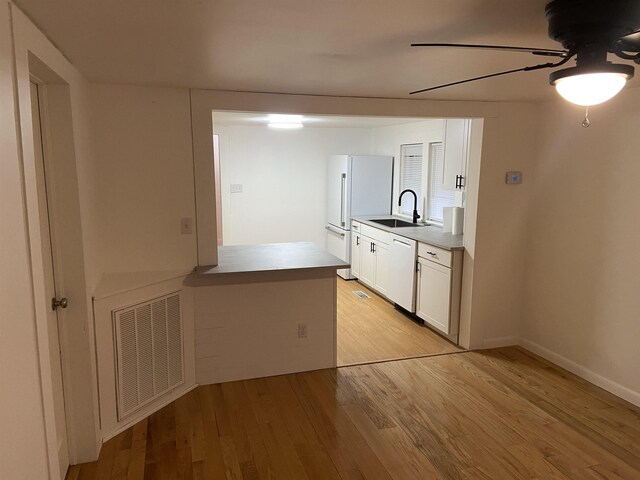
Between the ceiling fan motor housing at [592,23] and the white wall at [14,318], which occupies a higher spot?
the ceiling fan motor housing at [592,23]

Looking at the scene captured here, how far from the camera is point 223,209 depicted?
6.59 meters

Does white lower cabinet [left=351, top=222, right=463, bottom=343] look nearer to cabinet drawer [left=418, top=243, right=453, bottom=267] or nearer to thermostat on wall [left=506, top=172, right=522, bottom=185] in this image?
cabinet drawer [left=418, top=243, right=453, bottom=267]

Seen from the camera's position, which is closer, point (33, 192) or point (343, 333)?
point (33, 192)

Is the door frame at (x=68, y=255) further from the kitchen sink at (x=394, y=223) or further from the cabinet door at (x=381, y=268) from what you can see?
the kitchen sink at (x=394, y=223)

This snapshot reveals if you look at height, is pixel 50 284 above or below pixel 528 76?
below

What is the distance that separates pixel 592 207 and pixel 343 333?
2427 millimetres

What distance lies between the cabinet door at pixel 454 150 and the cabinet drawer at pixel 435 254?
681mm

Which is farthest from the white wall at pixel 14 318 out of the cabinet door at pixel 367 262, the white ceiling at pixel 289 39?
the cabinet door at pixel 367 262

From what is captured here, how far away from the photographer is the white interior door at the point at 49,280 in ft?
7.30

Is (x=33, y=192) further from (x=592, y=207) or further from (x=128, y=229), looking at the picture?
(x=592, y=207)

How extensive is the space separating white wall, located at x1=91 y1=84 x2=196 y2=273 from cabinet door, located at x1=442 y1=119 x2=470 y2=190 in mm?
2512

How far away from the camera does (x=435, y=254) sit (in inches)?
171

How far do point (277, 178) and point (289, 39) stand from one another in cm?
479

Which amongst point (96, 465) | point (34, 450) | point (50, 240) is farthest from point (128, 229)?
point (34, 450)
